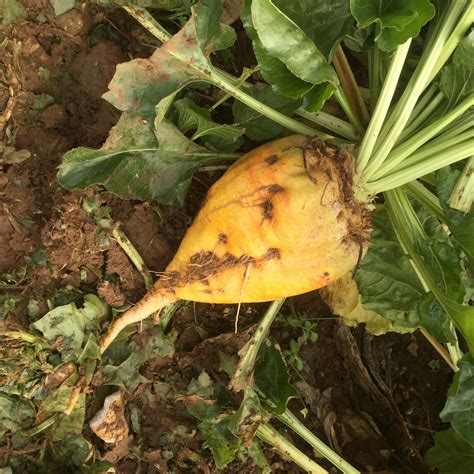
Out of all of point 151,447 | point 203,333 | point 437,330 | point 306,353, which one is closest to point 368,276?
point 437,330

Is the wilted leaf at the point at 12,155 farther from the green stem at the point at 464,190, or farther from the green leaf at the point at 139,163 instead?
the green stem at the point at 464,190

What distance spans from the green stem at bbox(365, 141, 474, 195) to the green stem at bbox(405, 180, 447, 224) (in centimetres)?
19

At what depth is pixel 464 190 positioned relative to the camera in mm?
2064

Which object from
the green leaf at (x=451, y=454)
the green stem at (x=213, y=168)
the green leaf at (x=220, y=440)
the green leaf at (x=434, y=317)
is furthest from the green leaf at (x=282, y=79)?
the green leaf at (x=451, y=454)

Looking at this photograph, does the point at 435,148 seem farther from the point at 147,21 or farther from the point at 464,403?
the point at 147,21

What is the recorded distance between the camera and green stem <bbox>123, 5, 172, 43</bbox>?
2.14 meters

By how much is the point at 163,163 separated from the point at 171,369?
2.83 ft

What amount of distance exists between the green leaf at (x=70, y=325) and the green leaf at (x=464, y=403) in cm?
132

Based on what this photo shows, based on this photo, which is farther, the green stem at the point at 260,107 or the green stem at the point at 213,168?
the green stem at the point at 213,168

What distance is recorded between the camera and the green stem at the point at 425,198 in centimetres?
216

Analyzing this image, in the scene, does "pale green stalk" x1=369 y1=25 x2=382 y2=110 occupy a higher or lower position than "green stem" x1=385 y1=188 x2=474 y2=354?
higher

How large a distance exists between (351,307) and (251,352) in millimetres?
484

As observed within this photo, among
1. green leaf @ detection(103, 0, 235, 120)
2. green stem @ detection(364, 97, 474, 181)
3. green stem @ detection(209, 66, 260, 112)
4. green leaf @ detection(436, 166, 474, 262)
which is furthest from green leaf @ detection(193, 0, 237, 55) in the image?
green leaf @ detection(436, 166, 474, 262)

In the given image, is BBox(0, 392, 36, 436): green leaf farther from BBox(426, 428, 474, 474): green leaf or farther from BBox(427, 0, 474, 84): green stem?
BBox(427, 0, 474, 84): green stem
